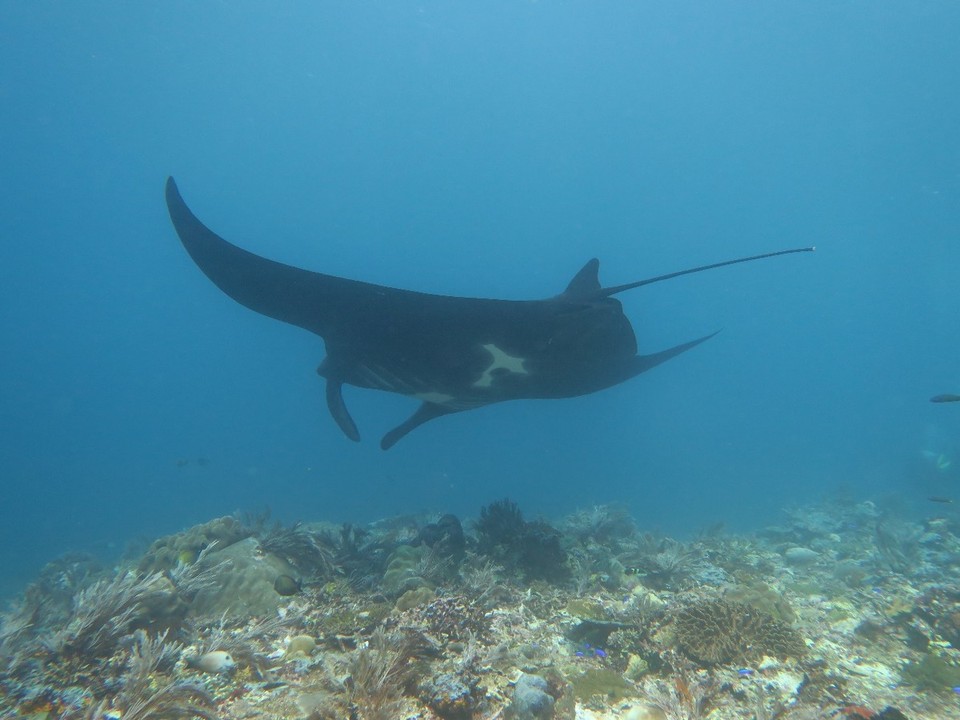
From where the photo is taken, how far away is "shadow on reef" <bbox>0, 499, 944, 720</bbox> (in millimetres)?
3162

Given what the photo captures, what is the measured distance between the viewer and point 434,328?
5.12 meters

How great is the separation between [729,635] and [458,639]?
2.42m

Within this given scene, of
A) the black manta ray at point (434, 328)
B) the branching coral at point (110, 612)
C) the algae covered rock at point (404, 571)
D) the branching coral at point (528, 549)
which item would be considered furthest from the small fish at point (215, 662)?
the branching coral at point (528, 549)

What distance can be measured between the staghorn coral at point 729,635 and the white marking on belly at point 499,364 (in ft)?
9.72

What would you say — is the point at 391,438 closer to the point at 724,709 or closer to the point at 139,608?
the point at 139,608

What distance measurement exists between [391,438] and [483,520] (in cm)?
181

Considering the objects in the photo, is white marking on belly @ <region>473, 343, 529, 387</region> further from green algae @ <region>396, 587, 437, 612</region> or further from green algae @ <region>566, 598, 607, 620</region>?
green algae @ <region>566, 598, 607, 620</region>

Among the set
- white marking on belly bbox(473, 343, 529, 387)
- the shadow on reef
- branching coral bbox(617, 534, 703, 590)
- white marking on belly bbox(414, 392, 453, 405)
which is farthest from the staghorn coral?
white marking on belly bbox(414, 392, 453, 405)

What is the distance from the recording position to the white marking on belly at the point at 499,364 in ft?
17.6

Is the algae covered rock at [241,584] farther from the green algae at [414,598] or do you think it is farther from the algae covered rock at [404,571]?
the green algae at [414,598]

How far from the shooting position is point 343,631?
410 centimetres

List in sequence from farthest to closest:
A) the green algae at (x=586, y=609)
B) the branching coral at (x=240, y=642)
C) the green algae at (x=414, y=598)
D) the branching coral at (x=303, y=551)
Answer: the branching coral at (x=303, y=551) → the green algae at (x=586, y=609) → the green algae at (x=414, y=598) → the branching coral at (x=240, y=642)

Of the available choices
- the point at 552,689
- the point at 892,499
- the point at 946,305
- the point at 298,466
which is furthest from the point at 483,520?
the point at 946,305

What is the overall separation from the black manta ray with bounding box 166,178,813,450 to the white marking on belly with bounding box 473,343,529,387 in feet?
0.04
